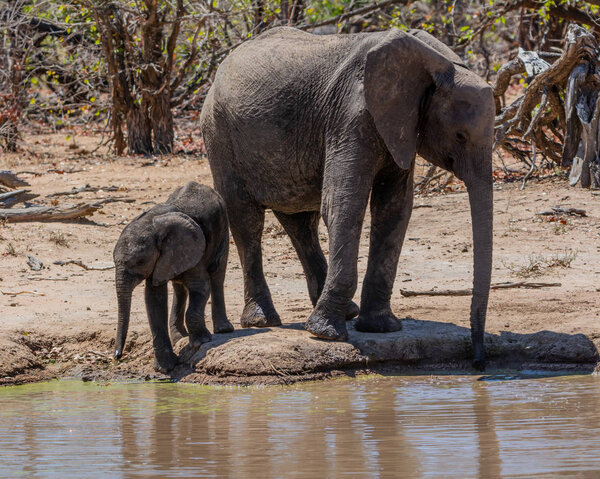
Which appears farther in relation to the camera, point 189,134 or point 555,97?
point 189,134

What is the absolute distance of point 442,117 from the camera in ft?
26.1

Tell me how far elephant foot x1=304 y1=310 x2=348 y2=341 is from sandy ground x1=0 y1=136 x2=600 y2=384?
0.28 feet

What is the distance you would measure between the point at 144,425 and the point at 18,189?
777cm

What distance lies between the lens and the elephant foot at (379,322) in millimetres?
8609

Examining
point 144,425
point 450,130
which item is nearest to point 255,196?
point 450,130

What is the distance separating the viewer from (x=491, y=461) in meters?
5.45

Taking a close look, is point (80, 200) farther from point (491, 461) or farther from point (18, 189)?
point (491, 461)

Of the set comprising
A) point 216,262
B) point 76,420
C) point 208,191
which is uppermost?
point 208,191

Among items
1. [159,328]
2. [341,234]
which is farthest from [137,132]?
[341,234]

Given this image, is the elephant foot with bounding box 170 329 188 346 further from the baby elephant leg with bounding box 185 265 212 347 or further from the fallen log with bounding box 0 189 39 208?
the fallen log with bounding box 0 189 39 208

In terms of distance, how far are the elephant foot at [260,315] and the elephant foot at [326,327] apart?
0.72 meters

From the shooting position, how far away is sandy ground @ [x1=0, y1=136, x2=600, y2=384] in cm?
823

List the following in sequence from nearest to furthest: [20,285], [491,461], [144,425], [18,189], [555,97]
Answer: [491,461] < [144,425] < [20,285] < [18,189] < [555,97]

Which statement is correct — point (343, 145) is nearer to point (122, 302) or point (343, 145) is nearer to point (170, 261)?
point (170, 261)
